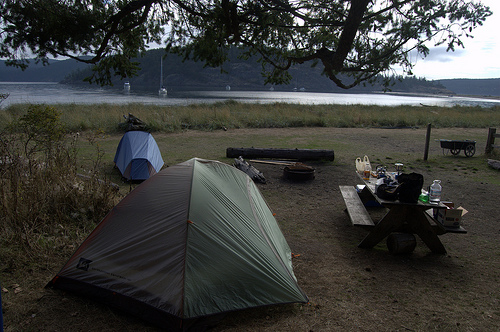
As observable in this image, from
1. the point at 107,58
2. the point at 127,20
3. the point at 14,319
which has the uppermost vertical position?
the point at 127,20

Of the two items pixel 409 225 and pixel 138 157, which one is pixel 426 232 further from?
pixel 138 157

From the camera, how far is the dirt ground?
3133 millimetres

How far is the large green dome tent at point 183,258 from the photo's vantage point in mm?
→ 3081

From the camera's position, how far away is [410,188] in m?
4.53

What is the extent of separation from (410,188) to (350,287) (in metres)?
1.58

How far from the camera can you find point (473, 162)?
10.9 metres

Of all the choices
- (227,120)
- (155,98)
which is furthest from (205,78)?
(227,120)

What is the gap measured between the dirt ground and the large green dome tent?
0.17 meters

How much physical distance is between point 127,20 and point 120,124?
11062 millimetres

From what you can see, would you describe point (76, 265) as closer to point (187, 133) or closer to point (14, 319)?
point (14, 319)

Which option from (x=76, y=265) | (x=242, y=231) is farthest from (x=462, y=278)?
(x=76, y=265)

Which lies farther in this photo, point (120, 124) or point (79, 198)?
point (120, 124)

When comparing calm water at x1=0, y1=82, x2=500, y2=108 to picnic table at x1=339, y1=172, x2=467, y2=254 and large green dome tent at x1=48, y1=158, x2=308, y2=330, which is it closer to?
large green dome tent at x1=48, y1=158, x2=308, y2=330

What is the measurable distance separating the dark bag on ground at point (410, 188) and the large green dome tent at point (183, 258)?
187 cm
